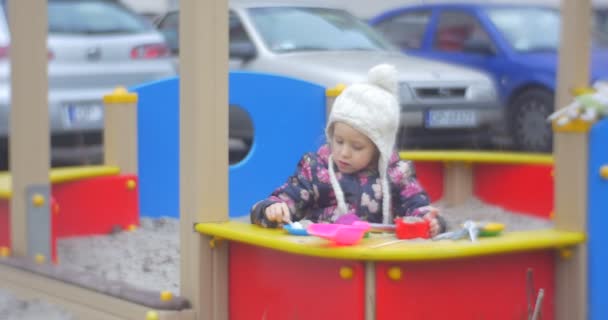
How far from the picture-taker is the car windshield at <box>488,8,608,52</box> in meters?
8.94

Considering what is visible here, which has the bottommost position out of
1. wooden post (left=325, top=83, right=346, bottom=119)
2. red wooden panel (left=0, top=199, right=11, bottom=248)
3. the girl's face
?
red wooden panel (left=0, top=199, right=11, bottom=248)

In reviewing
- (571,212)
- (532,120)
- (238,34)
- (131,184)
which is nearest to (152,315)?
(571,212)

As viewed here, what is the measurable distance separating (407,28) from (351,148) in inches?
254

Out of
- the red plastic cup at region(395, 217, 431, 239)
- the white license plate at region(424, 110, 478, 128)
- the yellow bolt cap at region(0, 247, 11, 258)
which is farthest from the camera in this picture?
the white license plate at region(424, 110, 478, 128)

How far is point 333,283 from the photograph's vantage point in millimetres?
2850

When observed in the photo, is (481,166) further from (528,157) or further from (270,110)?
(270,110)

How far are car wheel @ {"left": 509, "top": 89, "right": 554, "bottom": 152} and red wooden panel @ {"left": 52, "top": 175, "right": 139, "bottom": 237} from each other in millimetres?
4349

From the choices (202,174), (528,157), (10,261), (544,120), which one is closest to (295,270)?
(202,174)

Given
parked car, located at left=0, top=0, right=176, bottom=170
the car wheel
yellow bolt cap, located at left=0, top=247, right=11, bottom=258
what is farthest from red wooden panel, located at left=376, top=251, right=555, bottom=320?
the car wheel

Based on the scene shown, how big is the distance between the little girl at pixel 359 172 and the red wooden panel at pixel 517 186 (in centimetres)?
235

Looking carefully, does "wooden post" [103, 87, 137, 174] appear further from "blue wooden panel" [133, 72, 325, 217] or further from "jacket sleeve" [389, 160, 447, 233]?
"jacket sleeve" [389, 160, 447, 233]

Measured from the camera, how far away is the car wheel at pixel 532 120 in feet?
28.2

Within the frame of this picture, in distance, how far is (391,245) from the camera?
279 cm

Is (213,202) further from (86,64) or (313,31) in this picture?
(86,64)
